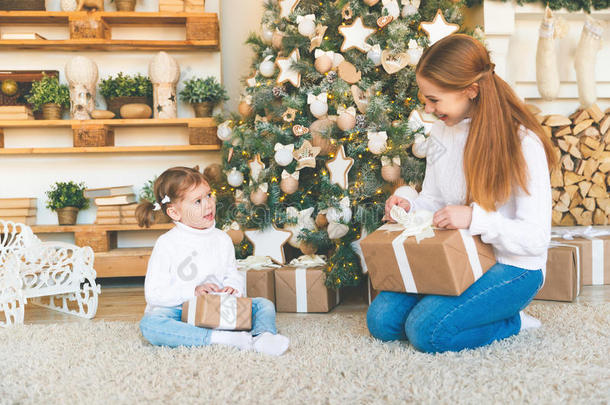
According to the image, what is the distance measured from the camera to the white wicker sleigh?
193 cm

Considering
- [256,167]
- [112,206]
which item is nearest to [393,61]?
[256,167]

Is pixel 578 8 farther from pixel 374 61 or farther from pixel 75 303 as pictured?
pixel 75 303

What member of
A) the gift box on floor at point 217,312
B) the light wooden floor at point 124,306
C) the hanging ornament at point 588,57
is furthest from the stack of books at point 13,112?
the hanging ornament at point 588,57

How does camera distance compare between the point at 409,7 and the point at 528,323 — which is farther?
the point at 409,7

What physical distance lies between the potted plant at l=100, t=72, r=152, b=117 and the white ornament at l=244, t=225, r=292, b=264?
1.10 meters

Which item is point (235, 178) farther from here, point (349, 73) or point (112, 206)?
point (112, 206)

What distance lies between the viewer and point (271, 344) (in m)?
1.51

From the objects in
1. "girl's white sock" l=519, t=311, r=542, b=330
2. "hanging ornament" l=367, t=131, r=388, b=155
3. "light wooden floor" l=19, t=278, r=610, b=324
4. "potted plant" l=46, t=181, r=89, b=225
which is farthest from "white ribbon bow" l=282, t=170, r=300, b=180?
"potted plant" l=46, t=181, r=89, b=225

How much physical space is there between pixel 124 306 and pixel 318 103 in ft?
3.88

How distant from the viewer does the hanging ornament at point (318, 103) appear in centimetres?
222

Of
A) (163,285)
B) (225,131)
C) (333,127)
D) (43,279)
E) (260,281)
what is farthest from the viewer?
(225,131)

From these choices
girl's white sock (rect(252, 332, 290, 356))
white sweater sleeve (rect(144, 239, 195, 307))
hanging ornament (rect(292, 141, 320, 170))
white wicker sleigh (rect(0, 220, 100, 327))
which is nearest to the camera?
girl's white sock (rect(252, 332, 290, 356))

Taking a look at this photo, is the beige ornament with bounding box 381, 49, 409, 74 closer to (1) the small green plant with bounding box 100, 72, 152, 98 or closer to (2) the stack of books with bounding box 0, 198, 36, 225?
(1) the small green plant with bounding box 100, 72, 152, 98

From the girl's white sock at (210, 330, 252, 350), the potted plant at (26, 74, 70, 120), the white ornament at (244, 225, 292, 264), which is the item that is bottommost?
the girl's white sock at (210, 330, 252, 350)
